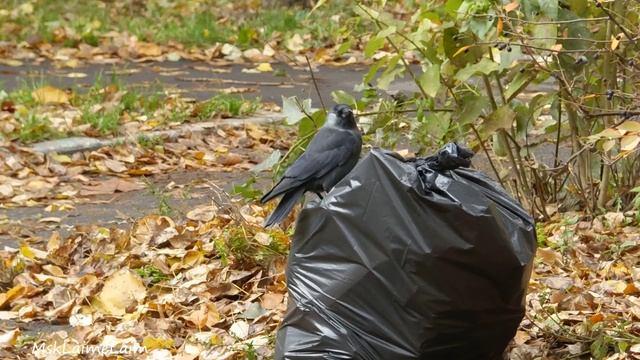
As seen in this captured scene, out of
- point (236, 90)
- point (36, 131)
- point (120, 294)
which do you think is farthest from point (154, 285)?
point (236, 90)

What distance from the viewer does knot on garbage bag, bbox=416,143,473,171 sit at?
353 centimetres

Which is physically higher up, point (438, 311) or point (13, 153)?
point (438, 311)

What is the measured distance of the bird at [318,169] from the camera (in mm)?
4203

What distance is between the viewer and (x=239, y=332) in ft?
13.9

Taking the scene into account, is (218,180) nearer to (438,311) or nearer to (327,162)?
(327,162)

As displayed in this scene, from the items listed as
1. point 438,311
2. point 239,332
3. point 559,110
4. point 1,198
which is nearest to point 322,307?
point 438,311

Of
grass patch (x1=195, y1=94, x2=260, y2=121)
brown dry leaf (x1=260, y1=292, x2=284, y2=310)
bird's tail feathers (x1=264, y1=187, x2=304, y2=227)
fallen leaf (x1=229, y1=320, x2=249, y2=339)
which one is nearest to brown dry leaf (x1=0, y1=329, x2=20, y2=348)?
fallen leaf (x1=229, y1=320, x2=249, y2=339)

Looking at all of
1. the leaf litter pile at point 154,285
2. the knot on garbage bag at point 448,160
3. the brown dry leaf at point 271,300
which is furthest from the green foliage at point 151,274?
the knot on garbage bag at point 448,160

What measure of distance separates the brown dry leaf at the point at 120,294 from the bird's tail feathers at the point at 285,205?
0.81m

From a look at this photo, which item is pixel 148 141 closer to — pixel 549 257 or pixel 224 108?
pixel 224 108

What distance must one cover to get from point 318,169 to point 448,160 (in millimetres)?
793

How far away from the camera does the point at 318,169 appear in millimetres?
4215

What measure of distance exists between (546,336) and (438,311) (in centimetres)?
75

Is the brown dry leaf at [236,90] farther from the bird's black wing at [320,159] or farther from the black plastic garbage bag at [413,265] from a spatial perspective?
the black plastic garbage bag at [413,265]
